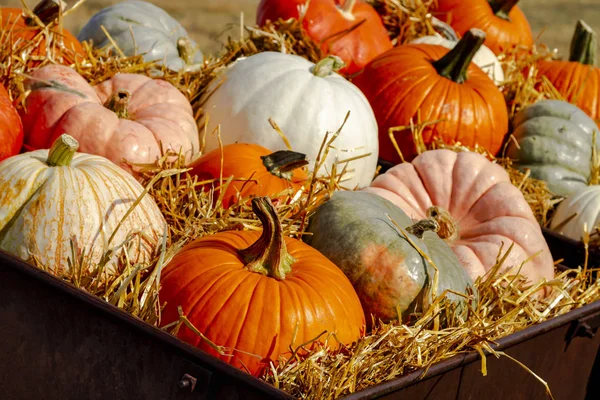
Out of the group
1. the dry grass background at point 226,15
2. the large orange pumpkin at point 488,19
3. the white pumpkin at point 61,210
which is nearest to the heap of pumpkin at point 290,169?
the white pumpkin at point 61,210

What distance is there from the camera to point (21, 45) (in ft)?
10.1

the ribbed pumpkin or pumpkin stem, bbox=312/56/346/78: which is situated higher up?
pumpkin stem, bbox=312/56/346/78

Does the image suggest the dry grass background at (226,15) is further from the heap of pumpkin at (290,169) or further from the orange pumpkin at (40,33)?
the orange pumpkin at (40,33)

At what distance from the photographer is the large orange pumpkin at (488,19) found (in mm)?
4898

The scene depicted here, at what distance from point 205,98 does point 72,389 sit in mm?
1596

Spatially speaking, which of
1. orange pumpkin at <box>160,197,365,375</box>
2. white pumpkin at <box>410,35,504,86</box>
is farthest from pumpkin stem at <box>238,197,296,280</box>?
white pumpkin at <box>410,35,504,86</box>

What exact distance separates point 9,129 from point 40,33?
0.70 m

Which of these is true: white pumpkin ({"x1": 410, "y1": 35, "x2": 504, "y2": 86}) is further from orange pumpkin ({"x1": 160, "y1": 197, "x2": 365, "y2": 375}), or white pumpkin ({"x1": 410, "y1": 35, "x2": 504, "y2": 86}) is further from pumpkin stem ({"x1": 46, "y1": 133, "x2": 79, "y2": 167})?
pumpkin stem ({"x1": 46, "y1": 133, "x2": 79, "y2": 167})

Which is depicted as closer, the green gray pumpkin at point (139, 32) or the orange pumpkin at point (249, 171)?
the orange pumpkin at point (249, 171)

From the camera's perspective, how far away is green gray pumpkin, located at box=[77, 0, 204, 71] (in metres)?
4.02

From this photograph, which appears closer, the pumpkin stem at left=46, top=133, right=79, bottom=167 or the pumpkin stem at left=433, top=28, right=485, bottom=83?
the pumpkin stem at left=46, top=133, right=79, bottom=167

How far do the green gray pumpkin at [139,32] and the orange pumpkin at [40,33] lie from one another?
662 mm

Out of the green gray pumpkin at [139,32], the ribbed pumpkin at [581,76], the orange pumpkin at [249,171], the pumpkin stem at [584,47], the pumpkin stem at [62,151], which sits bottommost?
the ribbed pumpkin at [581,76]

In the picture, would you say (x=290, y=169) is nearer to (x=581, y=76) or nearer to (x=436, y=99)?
(x=436, y=99)
